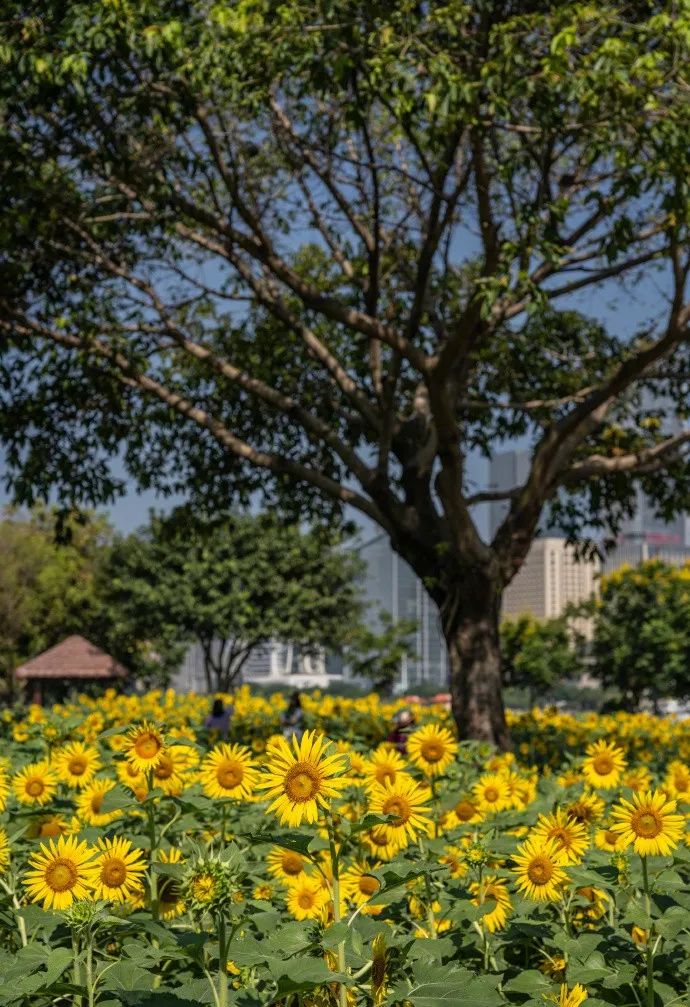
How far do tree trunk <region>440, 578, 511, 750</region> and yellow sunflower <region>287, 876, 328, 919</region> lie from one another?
9.37m

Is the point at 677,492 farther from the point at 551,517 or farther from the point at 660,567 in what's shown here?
the point at 660,567

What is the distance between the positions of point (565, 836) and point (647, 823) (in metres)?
0.38

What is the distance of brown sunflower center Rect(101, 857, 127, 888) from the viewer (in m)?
3.21

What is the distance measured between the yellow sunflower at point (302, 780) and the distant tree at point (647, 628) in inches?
1199

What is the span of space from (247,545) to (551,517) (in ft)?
77.5

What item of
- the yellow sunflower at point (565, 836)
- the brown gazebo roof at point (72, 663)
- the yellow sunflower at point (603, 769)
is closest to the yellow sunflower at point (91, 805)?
the yellow sunflower at point (565, 836)

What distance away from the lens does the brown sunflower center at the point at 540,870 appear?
333 centimetres

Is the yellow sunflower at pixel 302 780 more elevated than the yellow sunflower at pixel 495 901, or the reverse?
the yellow sunflower at pixel 302 780

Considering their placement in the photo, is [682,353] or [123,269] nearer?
[123,269]

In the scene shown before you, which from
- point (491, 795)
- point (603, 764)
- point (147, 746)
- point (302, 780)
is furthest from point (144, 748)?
point (603, 764)

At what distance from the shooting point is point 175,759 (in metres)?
4.06

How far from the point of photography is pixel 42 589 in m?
46.1

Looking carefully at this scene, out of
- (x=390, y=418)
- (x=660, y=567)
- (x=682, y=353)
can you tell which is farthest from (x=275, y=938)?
(x=660, y=567)

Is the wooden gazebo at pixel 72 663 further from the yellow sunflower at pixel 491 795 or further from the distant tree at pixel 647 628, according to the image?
A: the yellow sunflower at pixel 491 795
